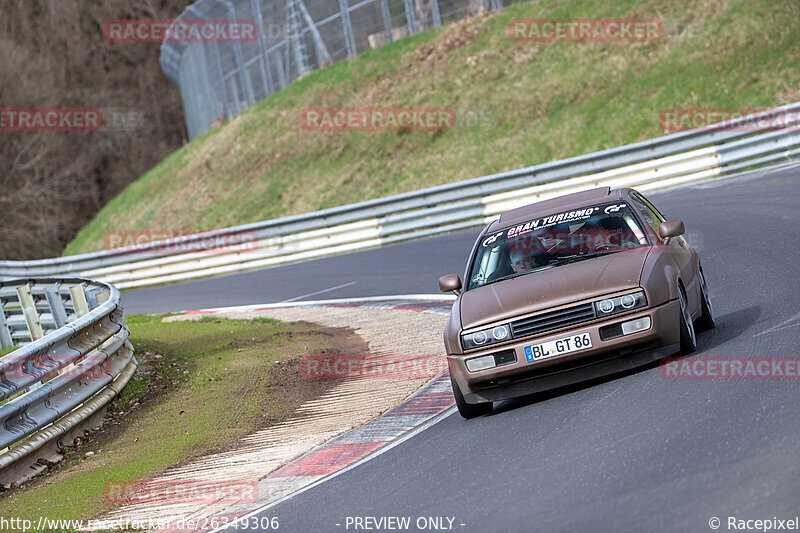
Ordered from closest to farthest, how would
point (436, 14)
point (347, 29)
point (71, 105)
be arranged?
point (436, 14)
point (347, 29)
point (71, 105)

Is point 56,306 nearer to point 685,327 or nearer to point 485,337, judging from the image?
point 485,337

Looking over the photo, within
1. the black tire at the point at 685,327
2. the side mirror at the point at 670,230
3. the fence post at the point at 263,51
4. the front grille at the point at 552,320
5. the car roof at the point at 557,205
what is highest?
the fence post at the point at 263,51

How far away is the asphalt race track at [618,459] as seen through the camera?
4699 mm

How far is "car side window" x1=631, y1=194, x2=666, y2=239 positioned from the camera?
8.47m

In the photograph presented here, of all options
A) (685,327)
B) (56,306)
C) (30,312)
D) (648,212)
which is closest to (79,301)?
(56,306)

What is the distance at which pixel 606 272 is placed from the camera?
286 inches

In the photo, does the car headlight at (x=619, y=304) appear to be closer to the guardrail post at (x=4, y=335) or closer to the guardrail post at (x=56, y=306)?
the guardrail post at (x=56, y=306)

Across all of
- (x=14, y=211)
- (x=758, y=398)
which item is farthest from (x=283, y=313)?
→ (x=14, y=211)

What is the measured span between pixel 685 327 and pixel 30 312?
36.6 feet

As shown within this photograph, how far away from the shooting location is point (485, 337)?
7.18m

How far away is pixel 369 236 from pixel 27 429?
1563 cm

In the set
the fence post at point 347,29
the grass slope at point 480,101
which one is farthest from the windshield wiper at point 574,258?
the fence post at point 347,29

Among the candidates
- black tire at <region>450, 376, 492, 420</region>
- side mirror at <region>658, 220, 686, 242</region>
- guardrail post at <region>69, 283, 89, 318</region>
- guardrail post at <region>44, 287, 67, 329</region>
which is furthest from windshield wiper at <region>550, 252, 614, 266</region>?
guardrail post at <region>44, 287, 67, 329</region>

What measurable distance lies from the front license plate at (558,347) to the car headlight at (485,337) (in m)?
0.20
